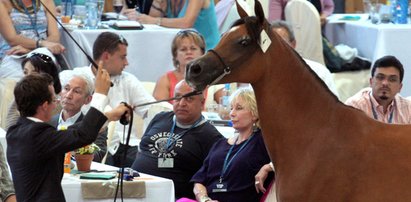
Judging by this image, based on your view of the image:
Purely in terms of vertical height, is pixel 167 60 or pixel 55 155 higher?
pixel 55 155

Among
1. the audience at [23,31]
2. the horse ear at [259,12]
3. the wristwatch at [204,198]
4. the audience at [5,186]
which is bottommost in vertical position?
the wristwatch at [204,198]

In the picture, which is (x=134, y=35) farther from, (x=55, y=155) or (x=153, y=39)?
(x=55, y=155)

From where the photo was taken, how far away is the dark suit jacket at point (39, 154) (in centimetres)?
485

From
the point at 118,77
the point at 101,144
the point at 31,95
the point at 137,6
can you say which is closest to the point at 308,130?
the point at 31,95

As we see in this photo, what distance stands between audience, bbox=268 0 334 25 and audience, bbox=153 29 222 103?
2.00 m

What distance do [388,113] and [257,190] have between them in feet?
4.90

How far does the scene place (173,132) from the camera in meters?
6.48

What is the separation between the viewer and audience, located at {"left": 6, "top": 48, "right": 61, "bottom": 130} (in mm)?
6973

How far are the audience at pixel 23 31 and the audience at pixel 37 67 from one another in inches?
22.7

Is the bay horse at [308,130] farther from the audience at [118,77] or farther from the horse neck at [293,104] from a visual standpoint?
the audience at [118,77]

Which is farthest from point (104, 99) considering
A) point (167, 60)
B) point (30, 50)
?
point (167, 60)

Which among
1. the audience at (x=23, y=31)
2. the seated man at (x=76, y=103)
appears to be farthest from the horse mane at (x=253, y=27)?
the audience at (x=23, y=31)

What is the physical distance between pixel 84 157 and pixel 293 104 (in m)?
1.81

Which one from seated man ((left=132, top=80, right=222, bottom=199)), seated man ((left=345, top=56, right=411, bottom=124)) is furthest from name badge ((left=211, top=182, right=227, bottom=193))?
seated man ((left=345, top=56, right=411, bottom=124))
